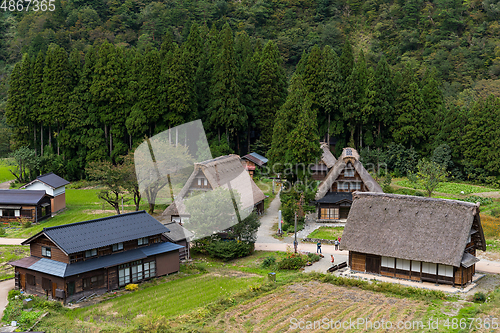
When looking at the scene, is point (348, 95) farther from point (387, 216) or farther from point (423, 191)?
point (387, 216)

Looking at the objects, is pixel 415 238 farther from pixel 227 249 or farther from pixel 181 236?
pixel 181 236

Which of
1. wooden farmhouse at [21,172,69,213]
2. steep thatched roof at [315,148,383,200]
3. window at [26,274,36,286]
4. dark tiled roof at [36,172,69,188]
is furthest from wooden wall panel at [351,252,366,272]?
dark tiled roof at [36,172,69,188]

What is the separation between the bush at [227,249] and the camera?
32438mm

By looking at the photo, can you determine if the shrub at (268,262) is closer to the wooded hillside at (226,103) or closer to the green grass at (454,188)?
the green grass at (454,188)

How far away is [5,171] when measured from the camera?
202 feet

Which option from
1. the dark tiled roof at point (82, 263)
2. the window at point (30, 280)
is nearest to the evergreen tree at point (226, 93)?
the dark tiled roof at point (82, 263)

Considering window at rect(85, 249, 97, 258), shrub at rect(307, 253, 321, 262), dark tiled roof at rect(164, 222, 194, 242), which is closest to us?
window at rect(85, 249, 97, 258)

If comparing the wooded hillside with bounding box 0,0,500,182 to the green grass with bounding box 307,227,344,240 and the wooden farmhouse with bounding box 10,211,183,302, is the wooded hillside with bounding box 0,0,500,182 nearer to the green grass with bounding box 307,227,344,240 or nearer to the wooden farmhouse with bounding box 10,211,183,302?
the green grass with bounding box 307,227,344,240

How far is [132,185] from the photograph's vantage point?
3984cm

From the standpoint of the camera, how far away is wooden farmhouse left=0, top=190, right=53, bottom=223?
42.4 m

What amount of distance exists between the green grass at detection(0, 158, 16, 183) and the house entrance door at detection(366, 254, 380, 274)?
43.5 metres

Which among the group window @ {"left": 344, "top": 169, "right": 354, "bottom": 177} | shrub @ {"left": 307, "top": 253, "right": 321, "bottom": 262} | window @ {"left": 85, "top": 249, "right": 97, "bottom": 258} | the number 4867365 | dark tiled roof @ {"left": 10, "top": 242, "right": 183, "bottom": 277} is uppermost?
the number 4867365

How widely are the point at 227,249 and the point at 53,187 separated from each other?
19.0m

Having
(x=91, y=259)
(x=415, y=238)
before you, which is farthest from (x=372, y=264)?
(x=91, y=259)
